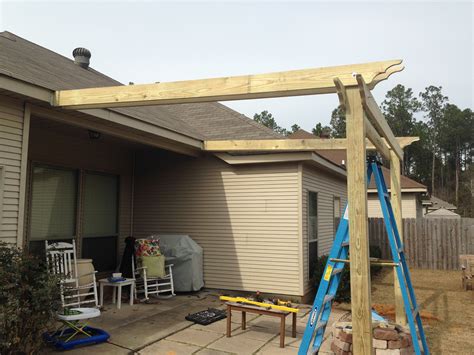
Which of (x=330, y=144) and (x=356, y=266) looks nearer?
(x=356, y=266)

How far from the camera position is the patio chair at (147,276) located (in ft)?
22.7

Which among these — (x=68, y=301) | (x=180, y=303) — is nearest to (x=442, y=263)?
(x=180, y=303)

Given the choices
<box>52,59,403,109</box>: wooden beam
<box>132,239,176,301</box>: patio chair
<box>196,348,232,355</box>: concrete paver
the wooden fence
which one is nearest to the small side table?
<box>132,239,176,301</box>: patio chair

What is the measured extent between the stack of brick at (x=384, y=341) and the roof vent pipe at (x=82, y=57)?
8.31 metres

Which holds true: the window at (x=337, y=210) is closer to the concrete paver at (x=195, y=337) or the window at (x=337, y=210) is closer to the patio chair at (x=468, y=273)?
the patio chair at (x=468, y=273)

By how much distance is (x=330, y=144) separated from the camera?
626cm

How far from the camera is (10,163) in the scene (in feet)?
14.6

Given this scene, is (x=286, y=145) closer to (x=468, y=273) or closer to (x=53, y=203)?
(x=53, y=203)

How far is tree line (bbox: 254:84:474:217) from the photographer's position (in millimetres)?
45438

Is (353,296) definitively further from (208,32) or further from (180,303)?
(208,32)

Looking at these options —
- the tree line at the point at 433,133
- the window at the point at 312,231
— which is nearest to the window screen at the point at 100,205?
the window at the point at 312,231

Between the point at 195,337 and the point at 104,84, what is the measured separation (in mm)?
5958

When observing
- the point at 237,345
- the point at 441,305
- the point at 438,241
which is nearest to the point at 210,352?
the point at 237,345

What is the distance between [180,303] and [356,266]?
4.76 meters
